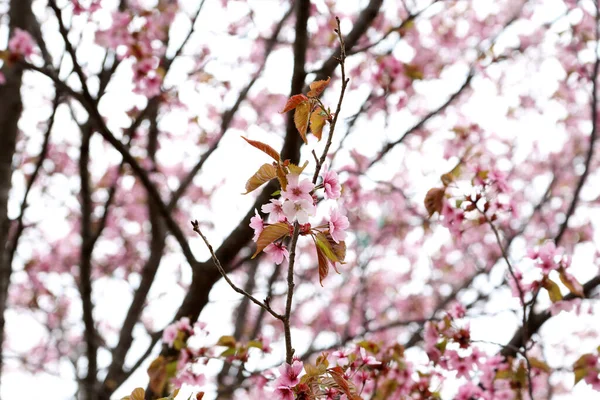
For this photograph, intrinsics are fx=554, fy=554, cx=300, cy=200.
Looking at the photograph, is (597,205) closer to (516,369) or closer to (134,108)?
(516,369)

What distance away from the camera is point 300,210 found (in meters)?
1.33

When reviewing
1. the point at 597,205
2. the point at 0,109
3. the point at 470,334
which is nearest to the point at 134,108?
the point at 0,109

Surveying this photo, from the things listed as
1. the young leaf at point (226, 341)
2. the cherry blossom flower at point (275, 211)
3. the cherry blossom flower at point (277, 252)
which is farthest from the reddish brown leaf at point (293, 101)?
the young leaf at point (226, 341)

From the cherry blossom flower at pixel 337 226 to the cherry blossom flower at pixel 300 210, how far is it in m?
0.12

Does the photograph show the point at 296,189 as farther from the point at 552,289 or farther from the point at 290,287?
the point at 552,289

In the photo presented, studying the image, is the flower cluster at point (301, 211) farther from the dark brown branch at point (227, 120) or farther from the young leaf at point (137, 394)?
the dark brown branch at point (227, 120)

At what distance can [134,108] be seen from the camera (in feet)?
13.4

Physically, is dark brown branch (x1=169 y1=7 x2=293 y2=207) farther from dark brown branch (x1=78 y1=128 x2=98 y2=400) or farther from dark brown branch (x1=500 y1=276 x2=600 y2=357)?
dark brown branch (x1=500 y1=276 x2=600 y2=357)

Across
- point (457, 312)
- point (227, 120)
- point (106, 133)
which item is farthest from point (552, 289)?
point (227, 120)

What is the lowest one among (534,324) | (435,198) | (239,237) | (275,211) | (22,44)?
(275,211)

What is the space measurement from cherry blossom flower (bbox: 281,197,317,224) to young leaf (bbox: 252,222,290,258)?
0.18ft

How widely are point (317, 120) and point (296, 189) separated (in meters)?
0.32

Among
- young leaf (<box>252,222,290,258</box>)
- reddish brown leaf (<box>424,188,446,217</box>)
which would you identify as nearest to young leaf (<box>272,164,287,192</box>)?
young leaf (<box>252,222,290,258</box>)

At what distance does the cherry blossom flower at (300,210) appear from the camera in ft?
4.35
